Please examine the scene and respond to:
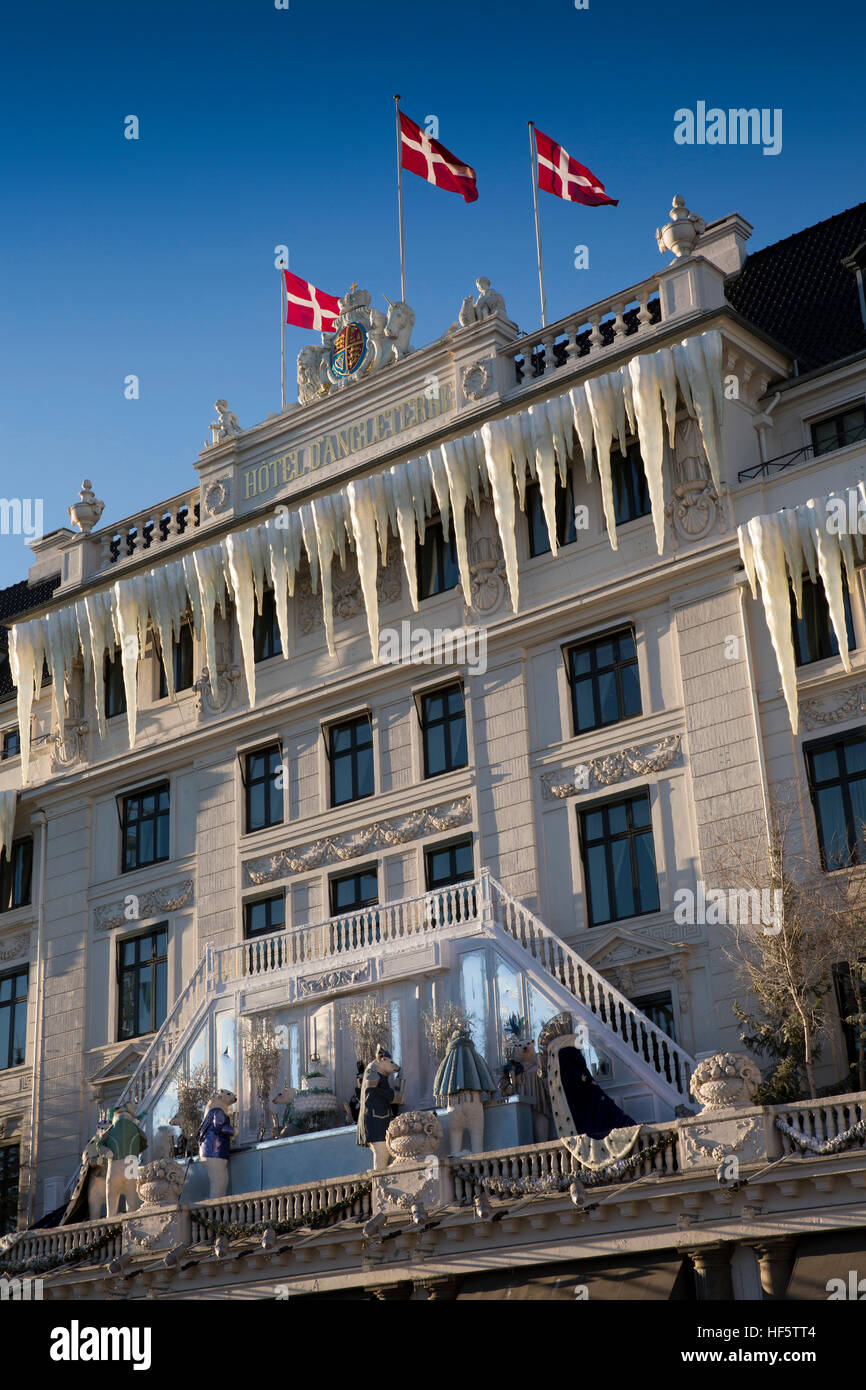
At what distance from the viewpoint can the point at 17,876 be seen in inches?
1474

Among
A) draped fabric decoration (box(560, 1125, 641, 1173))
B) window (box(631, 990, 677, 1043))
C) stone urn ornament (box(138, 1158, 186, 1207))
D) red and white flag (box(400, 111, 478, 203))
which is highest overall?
red and white flag (box(400, 111, 478, 203))

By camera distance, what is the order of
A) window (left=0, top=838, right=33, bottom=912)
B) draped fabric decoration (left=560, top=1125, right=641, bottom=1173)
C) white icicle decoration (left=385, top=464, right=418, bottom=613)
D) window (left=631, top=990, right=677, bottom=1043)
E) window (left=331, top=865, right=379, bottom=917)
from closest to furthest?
1. draped fabric decoration (left=560, top=1125, right=641, bottom=1173)
2. window (left=631, top=990, right=677, bottom=1043)
3. window (left=331, top=865, right=379, bottom=917)
4. white icicle decoration (left=385, top=464, right=418, bottom=613)
5. window (left=0, top=838, right=33, bottom=912)

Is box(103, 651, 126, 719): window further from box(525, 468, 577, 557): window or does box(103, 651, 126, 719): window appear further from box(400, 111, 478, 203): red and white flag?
box(400, 111, 478, 203): red and white flag

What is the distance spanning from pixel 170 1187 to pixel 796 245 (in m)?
21.2

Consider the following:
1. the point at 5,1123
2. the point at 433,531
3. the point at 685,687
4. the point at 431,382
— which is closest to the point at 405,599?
the point at 433,531

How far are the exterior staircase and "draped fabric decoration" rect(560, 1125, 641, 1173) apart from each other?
6.29 feet

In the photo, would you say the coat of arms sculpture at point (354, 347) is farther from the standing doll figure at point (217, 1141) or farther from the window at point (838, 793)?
the standing doll figure at point (217, 1141)

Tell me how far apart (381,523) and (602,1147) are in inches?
526

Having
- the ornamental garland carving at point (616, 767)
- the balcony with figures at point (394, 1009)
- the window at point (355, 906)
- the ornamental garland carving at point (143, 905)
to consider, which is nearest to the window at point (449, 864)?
the balcony with figures at point (394, 1009)

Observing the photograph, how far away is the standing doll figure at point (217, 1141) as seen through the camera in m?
27.5

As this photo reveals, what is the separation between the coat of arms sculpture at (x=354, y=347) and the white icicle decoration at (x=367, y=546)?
3301 millimetres

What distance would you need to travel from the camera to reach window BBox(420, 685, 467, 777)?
101ft

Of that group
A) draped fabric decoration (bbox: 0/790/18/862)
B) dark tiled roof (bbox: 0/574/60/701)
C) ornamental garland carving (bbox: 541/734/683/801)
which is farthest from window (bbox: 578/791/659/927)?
dark tiled roof (bbox: 0/574/60/701)

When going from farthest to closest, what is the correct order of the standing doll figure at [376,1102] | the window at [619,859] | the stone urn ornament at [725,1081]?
the window at [619,859], the standing doll figure at [376,1102], the stone urn ornament at [725,1081]
